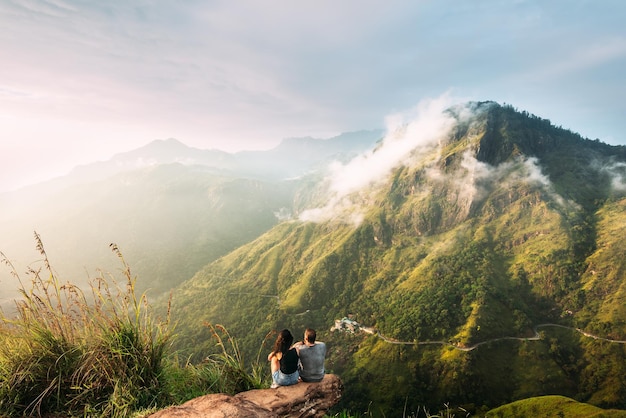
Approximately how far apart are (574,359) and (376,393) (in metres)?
82.1

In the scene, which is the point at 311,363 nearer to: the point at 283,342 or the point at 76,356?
the point at 283,342

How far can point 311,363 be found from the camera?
6602 mm

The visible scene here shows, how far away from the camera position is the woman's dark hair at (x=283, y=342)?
6.86 metres

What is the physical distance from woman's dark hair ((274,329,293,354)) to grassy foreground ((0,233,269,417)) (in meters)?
1.97

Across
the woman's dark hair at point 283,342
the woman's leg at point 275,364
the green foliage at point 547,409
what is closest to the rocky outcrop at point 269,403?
the woman's leg at point 275,364

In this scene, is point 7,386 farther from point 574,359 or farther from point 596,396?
point 574,359

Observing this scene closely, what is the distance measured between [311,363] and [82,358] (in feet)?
13.7

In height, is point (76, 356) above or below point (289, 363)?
above

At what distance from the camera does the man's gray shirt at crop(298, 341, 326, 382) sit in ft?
21.2

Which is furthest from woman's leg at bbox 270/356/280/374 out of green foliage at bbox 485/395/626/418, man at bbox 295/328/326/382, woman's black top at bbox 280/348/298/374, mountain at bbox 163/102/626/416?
mountain at bbox 163/102/626/416

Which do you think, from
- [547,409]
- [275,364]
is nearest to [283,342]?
[275,364]

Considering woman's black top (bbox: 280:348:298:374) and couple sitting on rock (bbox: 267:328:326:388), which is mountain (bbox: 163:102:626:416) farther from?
woman's black top (bbox: 280:348:298:374)

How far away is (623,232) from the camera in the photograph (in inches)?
6309

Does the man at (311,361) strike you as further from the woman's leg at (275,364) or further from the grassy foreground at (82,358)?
the grassy foreground at (82,358)
